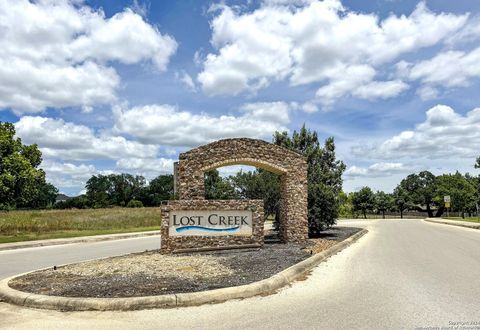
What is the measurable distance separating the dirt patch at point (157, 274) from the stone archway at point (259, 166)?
2868 mm

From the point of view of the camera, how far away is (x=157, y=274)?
31.4ft

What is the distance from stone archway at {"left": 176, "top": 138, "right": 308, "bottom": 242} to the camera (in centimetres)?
1505

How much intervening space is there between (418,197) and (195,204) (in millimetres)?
85244

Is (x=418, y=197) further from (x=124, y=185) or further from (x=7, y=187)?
(x=7, y=187)

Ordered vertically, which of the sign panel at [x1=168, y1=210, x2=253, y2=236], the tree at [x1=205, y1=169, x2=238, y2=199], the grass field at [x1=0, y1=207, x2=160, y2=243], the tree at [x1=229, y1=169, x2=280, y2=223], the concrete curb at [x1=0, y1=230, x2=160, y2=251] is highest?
the tree at [x1=205, y1=169, x2=238, y2=199]

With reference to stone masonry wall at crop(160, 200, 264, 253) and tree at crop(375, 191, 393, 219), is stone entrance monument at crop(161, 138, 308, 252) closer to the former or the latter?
stone masonry wall at crop(160, 200, 264, 253)

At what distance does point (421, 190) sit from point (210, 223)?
85351mm

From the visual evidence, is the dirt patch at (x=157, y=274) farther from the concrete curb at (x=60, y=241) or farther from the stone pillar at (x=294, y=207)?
the concrete curb at (x=60, y=241)

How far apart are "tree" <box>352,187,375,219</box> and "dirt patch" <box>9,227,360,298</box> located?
201 ft

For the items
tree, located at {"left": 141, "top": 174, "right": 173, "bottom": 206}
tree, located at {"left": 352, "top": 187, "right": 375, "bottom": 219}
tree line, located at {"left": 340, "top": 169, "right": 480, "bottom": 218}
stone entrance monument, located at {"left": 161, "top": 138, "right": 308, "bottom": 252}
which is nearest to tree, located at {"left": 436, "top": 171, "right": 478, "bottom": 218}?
tree line, located at {"left": 340, "top": 169, "right": 480, "bottom": 218}

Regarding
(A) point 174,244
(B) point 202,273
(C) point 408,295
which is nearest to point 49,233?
(A) point 174,244

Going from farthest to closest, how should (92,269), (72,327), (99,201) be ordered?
1. (99,201)
2. (92,269)
3. (72,327)

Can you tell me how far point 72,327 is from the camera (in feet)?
19.8

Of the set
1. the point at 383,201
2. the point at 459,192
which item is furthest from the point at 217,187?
the point at 383,201
